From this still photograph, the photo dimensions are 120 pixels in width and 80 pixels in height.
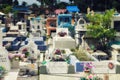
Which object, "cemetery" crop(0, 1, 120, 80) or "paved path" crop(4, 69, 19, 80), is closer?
"paved path" crop(4, 69, 19, 80)

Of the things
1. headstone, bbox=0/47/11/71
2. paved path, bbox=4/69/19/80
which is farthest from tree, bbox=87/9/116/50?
headstone, bbox=0/47/11/71

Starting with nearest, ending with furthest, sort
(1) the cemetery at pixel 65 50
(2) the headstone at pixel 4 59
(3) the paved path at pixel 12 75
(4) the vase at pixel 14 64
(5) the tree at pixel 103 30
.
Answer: (3) the paved path at pixel 12 75, (2) the headstone at pixel 4 59, (1) the cemetery at pixel 65 50, (4) the vase at pixel 14 64, (5) the tree at pixel 103 30

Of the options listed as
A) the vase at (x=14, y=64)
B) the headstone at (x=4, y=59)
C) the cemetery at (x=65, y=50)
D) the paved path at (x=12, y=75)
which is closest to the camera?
the paved path at (x=12, y=75)

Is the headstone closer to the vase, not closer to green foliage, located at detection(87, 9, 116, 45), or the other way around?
the vase

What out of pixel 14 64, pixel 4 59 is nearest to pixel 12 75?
pixel 4 59

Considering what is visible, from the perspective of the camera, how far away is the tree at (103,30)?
4003 centimetres

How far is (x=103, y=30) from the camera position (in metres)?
40.3

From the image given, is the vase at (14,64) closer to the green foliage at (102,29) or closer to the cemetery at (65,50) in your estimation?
the cemetery at (65,50)

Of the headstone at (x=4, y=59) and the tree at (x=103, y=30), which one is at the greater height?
the headstone at (x=4, y=59)

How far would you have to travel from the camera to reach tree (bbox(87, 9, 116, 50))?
4003 centimetres

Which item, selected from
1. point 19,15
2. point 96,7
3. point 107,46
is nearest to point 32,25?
point 96,7

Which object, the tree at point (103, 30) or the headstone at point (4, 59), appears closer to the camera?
the headstone at point (4, 59)

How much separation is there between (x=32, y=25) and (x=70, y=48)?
23999 millimetres

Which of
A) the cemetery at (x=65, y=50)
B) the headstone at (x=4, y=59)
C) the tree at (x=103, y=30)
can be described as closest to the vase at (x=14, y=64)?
the cemetery at (x=65, y=50)
